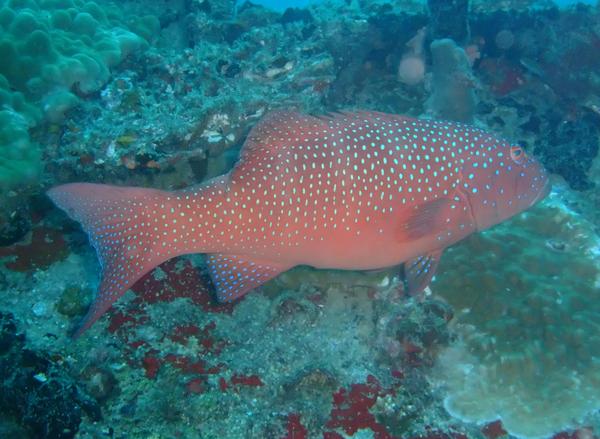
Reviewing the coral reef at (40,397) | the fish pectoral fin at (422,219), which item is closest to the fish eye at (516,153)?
the fish pectoral fin at (422,219)

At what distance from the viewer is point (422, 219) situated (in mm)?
4926

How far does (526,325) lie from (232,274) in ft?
Result: 12.3

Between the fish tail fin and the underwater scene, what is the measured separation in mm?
17

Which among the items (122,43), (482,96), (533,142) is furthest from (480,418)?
(122,43)

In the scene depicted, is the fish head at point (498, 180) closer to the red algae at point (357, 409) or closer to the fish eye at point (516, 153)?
the fish eye at point (516, 153)

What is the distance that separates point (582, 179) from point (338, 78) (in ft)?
18.1

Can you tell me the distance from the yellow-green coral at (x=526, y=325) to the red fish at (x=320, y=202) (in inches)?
33.9

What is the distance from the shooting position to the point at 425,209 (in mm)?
4949

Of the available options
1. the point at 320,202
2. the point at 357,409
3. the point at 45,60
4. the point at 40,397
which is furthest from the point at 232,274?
the point at 45,60

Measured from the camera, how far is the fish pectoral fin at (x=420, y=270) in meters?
5.30

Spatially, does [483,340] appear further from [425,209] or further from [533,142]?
[533,142]

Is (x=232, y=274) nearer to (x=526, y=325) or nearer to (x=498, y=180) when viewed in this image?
(x=498, y=180)

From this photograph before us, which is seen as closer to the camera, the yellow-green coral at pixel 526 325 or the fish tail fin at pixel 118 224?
the fish tail fin at pixel 118 224

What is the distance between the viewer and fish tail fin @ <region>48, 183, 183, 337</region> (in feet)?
14.2
